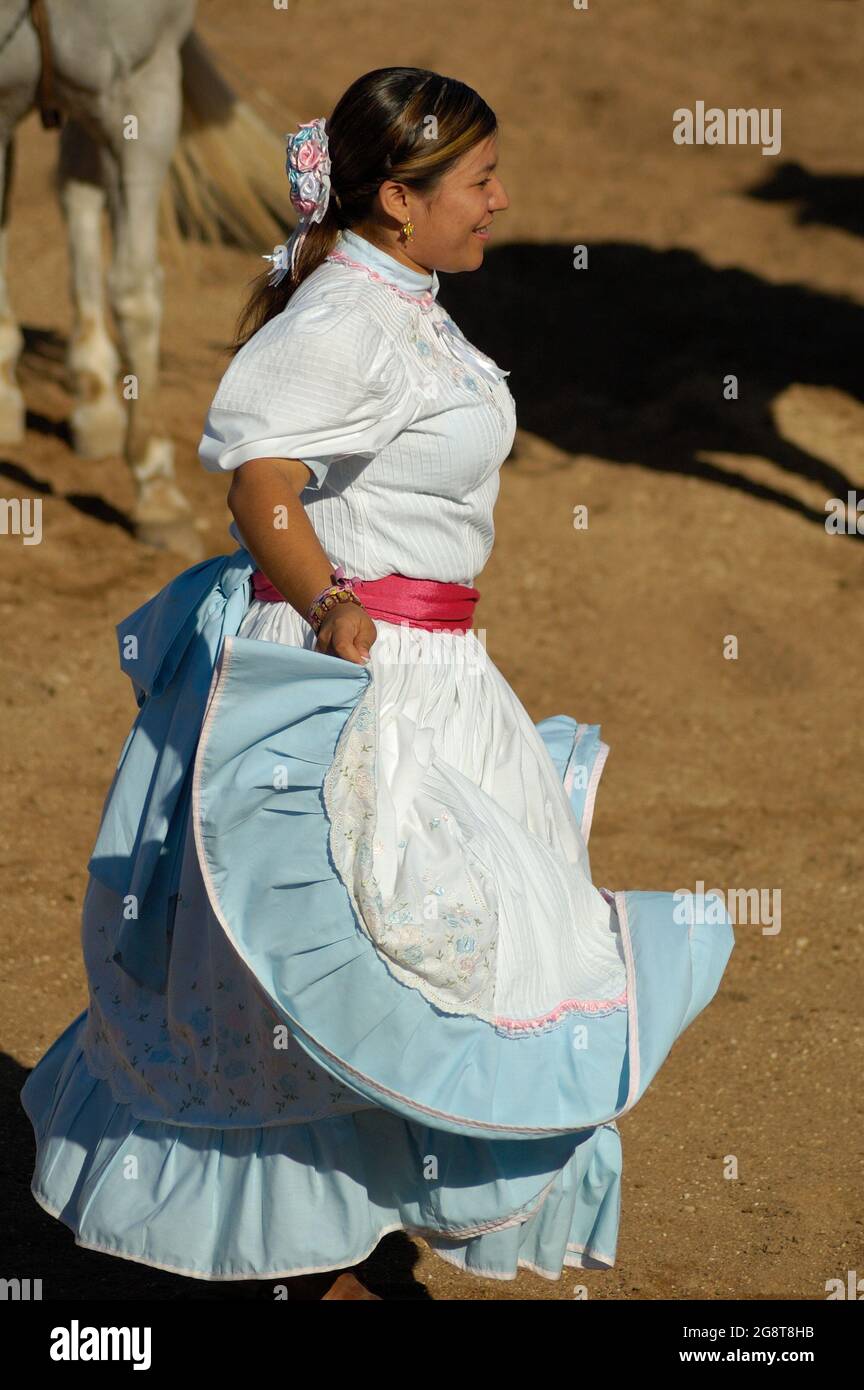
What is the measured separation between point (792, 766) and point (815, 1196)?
2.13m

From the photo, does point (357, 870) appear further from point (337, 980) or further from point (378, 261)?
point (378, 261)

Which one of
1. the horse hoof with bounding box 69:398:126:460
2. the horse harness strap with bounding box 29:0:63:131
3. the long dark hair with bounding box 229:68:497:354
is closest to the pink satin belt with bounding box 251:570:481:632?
the long dark hair with bounding box 229:68:497:354

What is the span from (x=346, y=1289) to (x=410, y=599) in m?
0.99

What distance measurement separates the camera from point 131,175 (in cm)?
559

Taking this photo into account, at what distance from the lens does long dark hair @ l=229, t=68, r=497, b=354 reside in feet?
7.14

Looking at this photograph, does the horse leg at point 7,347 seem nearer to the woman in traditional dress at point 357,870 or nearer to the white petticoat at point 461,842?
the woman in traditional dress at point 357,870

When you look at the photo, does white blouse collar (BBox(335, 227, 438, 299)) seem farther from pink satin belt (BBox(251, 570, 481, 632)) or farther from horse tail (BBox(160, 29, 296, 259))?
horse tail (BBox(160, 29, 296, 259))

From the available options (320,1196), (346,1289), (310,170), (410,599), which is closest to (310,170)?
(310,170)

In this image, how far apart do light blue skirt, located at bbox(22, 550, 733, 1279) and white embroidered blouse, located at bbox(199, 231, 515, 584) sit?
137 millimetres

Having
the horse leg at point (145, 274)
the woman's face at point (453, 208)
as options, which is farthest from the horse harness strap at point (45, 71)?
the woman's face at point (453, 208)

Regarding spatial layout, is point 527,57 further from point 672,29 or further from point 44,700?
point 44,700

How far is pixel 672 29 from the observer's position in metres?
12.2

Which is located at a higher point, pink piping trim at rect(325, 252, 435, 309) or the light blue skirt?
pink piping trim at rect(325, 252, 435, 309)

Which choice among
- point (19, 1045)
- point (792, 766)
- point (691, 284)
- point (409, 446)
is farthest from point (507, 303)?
point (409, 446)
